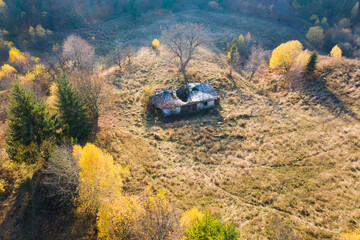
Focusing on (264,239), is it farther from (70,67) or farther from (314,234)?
(70,67)

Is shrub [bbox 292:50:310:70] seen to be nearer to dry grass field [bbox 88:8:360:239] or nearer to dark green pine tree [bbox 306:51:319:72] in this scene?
dark green pine tree [bbox 306:51:319:72]

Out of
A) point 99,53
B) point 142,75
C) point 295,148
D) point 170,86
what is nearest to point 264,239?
point 295,148

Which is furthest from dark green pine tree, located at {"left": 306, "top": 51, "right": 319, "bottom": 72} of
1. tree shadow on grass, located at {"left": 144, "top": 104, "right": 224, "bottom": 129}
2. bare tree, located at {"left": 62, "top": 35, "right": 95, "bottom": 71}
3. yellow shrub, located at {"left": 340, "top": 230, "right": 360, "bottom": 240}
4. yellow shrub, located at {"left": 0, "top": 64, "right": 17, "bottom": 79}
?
yellow shrub, located at {"left": 0, "top": 64, "right": 17, "bottom": 79}

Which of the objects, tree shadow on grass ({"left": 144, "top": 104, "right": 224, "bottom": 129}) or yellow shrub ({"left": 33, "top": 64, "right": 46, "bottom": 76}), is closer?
tree shadow on grass ({"left": 144, "top": 104, "right": 224, "bottom": 129})

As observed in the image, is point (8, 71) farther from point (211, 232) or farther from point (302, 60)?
point (302, 60)

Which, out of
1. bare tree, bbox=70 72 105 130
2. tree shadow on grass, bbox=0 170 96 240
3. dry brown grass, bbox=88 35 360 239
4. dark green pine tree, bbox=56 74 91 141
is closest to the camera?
tree shadow on grass, bbox=0 170 96 240
